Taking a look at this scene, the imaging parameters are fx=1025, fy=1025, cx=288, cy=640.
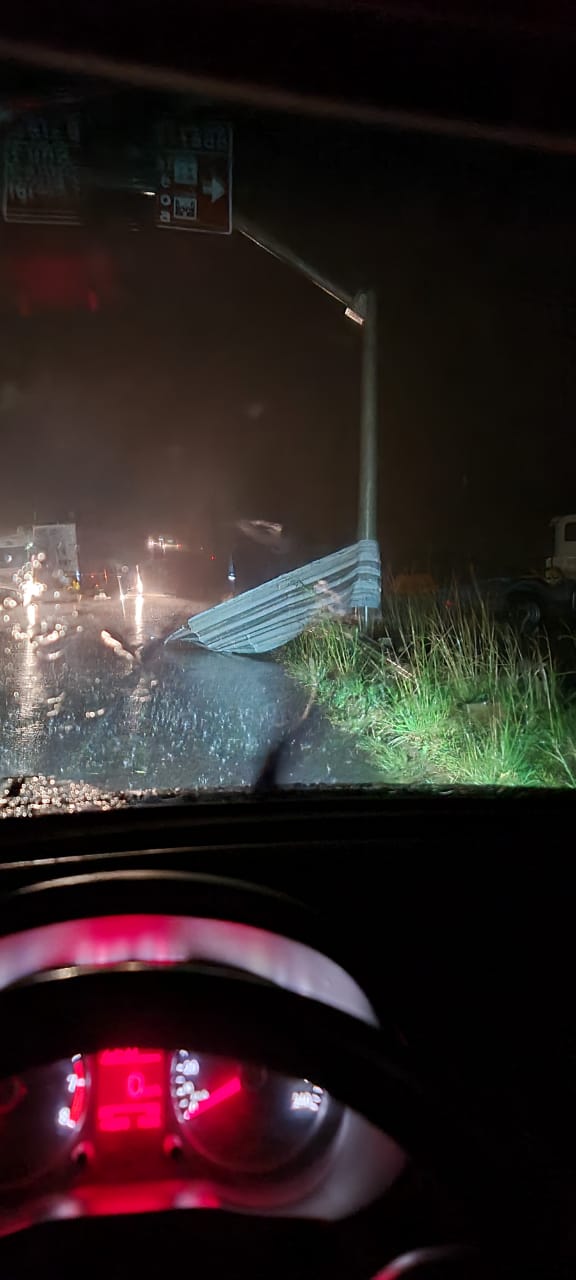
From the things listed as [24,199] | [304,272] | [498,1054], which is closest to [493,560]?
[304,272]

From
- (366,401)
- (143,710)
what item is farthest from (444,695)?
(366,401)

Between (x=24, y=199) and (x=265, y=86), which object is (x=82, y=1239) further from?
(x=24, y=199)

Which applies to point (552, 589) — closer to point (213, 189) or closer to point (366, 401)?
point (366, 401)

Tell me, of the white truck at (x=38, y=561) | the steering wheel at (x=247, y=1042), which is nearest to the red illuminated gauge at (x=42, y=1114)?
the steering wheel at (x=247, y=1042)

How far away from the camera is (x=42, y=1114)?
245 cm

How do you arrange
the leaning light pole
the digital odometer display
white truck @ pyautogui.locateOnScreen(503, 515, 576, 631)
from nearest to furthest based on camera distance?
1. the digital odometer display
2. the leaning light pole
3. white truck @ pyautogui.locateOnScreen(503, 515, 576, 631)

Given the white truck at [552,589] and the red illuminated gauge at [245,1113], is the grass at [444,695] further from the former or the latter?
the red illuminated gauge at [245,1113]

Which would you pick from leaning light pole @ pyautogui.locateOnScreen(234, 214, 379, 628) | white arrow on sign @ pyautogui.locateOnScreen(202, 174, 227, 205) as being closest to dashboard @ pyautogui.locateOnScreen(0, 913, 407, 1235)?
A: white arrow on sign @ pyautogui.locateOnScreen(202, 174, 227, 205)

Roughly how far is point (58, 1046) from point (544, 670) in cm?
518

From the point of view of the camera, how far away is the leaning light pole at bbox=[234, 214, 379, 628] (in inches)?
360

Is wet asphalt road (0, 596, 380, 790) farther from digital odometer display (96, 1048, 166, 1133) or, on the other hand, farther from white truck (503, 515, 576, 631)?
white truck (503, 515, 576, 631)

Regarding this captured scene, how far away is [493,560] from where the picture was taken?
1388cm

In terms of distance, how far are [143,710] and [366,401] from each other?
4169 millimetres

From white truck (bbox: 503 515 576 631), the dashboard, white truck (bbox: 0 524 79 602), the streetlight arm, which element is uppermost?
the streetlight arm
